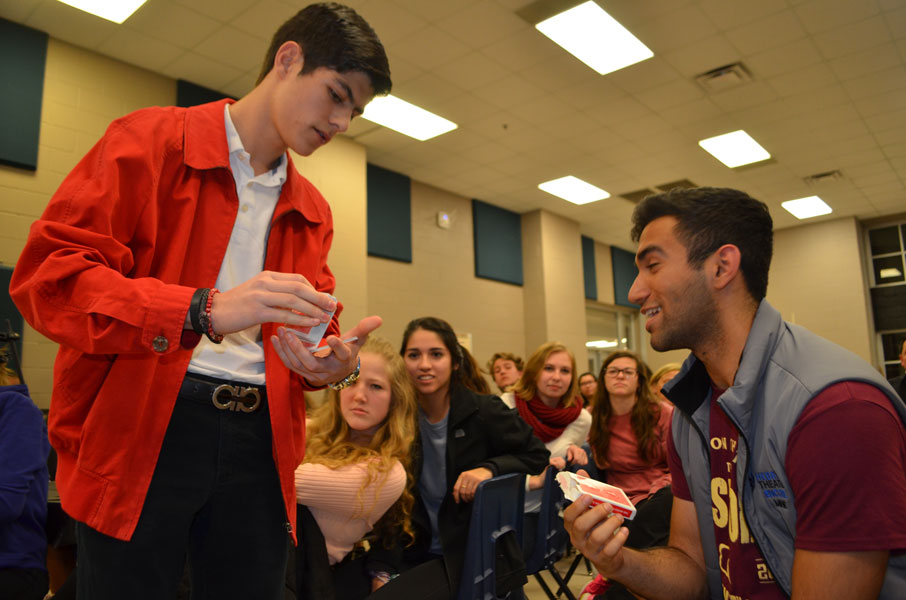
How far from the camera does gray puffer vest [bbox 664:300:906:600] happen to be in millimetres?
1165

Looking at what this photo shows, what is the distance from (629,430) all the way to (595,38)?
3.28 meters

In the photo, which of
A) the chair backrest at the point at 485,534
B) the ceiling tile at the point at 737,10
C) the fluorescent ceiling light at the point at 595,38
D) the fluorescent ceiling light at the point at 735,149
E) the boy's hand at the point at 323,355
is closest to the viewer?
the boy's hand at the point at 323,355

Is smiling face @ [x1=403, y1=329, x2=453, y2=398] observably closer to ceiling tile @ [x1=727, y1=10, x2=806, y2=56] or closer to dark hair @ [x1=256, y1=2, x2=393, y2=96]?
dark hair @ [x1=256, y1=2, x2=393, y2=96]

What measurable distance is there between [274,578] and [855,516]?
1068 millimetres

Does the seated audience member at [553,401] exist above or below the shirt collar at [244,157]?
below

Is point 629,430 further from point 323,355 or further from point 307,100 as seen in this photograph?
point 307,100

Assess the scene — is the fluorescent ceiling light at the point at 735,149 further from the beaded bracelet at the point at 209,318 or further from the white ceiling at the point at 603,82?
the beaded bracelet at the point at 209,318

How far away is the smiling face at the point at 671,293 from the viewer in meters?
1.52

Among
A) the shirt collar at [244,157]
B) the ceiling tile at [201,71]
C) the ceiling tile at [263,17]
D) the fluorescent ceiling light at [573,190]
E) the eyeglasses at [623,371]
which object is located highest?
the ceiling tile at [263,17]

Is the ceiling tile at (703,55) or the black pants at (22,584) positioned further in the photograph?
the ceiling tile at (703,55)

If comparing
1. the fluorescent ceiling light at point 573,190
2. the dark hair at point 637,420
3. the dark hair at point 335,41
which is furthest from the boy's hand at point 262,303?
the fluorescent ceiling light at point 573,190

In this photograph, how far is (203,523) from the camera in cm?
112

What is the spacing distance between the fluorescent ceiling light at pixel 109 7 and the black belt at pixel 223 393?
4.41 metres

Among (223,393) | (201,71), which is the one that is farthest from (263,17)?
(223,393)
